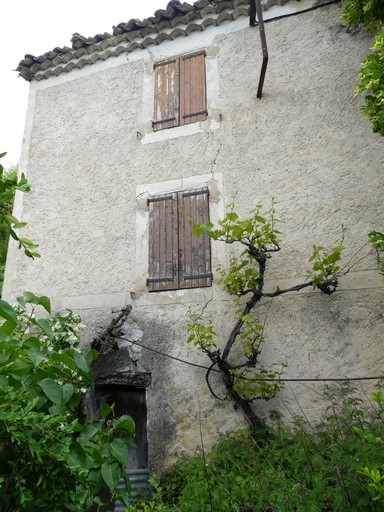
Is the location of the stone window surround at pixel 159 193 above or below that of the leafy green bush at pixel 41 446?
above

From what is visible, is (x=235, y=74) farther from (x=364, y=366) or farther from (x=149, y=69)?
(x=364, y=366)

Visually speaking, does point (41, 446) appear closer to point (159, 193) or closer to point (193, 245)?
point (193, 245)

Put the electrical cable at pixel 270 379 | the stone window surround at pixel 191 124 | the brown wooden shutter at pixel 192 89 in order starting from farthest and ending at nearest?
the brown wooden shutter at pixel 192 89
the stone window surround at pixel 191 124
the electrical cable at pixel 270 379

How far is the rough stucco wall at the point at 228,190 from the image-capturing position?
4.28 meters

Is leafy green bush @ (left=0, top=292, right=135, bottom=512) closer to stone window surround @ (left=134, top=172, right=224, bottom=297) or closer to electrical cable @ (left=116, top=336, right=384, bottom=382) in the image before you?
electrical cable @ (left=116, top=336, right=384, bottom=382)

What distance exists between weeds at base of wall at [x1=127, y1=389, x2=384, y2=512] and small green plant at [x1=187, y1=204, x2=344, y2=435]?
0.40 metres

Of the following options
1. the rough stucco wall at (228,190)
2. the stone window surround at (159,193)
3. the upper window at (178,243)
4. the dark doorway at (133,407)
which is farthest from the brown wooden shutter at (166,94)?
the dark doorway at (133,407)

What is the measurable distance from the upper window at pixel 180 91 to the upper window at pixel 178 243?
3.83ft

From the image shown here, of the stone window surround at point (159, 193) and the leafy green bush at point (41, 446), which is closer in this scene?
the leafy green bush at point (41, 446)

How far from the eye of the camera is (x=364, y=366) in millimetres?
4016

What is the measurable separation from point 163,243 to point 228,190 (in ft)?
3.53

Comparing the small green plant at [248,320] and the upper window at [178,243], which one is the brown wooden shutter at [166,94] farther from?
the small green plant at [248,320]

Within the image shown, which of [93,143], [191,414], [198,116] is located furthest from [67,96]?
[191,414]

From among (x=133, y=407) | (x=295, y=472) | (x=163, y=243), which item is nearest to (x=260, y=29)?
(x=163, y=243)
